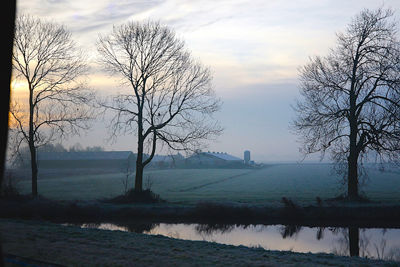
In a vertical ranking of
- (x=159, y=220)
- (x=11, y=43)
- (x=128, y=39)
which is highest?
(x=128, y=39)

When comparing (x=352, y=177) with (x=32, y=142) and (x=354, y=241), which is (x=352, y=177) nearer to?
(x=354, y=241)

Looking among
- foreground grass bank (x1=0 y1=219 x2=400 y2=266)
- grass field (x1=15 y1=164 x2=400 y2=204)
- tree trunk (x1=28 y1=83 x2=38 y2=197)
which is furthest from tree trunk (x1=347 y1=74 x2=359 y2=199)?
tree trunk (x1=28 y1=83 x2=38 y2=197)

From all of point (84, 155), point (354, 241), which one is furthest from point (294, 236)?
point (84, 155)

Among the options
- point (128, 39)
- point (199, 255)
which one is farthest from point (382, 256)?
point (128, 39)

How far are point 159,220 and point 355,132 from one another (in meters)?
14.9

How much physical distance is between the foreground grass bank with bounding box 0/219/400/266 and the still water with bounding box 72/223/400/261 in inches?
146

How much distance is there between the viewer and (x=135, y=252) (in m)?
12.0

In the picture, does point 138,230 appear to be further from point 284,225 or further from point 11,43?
point 11,43

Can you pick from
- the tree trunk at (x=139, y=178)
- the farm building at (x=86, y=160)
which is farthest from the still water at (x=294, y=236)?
the farm building at (x=86, y=160)

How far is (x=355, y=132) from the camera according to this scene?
2694cm

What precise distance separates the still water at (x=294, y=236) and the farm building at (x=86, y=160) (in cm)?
7977

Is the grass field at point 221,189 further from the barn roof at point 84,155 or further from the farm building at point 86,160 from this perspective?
the barn roof at point 84,155

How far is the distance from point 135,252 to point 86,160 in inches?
3796

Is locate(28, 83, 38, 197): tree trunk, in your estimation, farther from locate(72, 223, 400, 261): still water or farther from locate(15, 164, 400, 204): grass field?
locate(72, 223, 400, 261): still water
